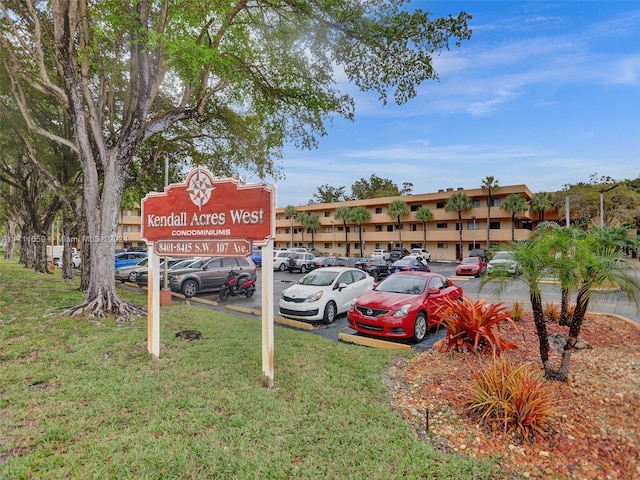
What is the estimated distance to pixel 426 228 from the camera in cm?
4525

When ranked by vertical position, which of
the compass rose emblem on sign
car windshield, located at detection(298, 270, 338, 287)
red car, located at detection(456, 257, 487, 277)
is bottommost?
red car, located at detection(456, 257, 487, 277)

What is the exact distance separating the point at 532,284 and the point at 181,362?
5.50 meters

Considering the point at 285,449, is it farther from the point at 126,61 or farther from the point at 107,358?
the point at 126,61

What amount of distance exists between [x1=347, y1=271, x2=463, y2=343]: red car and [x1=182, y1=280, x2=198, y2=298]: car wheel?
27.4 ft

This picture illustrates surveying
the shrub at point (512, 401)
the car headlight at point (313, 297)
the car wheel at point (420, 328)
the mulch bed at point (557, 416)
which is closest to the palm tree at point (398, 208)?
the car headlight at point (313, 297)

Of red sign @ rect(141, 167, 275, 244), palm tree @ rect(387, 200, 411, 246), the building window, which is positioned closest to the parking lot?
red sign @ rect(141, 167, 275, 244)

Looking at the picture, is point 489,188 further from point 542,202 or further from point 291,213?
point 291,213

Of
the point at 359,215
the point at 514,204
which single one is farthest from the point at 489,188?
the point at 359,215

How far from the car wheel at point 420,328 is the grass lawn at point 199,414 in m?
1.18

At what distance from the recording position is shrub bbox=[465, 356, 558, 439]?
380 centimetres

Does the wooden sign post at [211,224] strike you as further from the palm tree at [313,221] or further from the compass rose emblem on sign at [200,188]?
the palm tree at [313,221]

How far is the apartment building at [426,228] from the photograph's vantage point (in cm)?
3958

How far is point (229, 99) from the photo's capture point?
46.2 feet

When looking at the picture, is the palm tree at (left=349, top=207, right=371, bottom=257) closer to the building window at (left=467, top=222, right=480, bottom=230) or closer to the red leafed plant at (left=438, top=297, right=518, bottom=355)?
the building window at (left=467, top=222, right=480, bottom=230)
